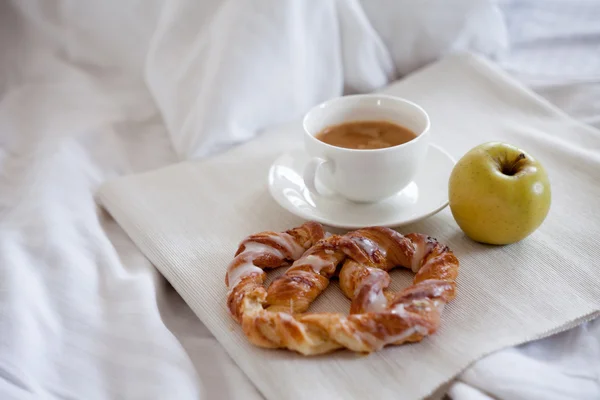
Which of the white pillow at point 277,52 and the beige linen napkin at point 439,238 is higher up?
the white pillow at point 277,52

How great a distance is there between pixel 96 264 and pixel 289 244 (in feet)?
1.05

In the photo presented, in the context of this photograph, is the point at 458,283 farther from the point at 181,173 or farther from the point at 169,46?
the point at 169,46

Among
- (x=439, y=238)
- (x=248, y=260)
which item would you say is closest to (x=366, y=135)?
(x=439, y=238)

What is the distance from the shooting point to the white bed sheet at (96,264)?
35.2 inches

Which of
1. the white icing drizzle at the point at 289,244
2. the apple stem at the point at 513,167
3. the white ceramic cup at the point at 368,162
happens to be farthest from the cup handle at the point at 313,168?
the apple stem at the point at 513,167

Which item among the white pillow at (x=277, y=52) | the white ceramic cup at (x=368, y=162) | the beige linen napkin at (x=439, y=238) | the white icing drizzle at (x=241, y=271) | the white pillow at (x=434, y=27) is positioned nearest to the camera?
the beige linen napkin at (x=439, y=238)

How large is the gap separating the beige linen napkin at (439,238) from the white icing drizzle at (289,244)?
0.27 ft

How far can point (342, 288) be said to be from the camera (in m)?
1.02

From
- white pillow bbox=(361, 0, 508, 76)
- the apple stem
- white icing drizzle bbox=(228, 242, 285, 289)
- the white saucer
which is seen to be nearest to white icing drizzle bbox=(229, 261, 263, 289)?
white icing drizzle bbox=(228, 242, 285, 289)

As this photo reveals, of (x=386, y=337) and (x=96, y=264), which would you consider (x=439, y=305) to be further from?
(x=96, y=264)

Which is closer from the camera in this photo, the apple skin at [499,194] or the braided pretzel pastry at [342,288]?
the braided pretzel pastry at [342,288]

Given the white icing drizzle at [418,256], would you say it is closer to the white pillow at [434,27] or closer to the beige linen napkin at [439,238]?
the beige linen napkin at [439,238]

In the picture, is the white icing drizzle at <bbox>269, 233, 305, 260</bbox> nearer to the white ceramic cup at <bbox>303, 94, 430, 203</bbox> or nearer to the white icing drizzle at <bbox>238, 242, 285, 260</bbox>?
the white icing drizzle at <bbox>238, 242, 285, 260</bbox>

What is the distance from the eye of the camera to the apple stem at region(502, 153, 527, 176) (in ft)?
3.53
